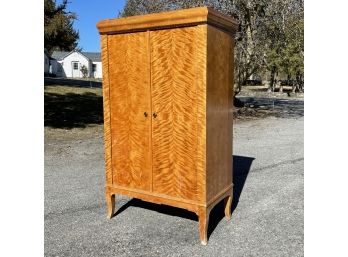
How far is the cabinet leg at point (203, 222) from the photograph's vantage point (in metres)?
3.73

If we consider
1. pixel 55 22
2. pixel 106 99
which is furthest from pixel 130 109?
pixel 55 22

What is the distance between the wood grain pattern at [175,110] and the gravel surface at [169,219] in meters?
0.60

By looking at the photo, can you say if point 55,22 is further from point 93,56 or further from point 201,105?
point 93,56

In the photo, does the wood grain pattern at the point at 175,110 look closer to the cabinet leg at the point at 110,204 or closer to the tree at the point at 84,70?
the cabinet leg at the point at 110,204

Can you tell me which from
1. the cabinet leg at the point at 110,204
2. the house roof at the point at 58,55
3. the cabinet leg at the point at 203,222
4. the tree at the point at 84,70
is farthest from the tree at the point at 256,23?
the house roof at the point at 58,55

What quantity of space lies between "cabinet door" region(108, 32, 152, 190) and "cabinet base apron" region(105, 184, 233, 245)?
0.08 meters

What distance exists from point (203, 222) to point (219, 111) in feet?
4.23

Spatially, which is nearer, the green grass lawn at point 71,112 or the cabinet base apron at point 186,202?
the cabinet base apron at point 186,202

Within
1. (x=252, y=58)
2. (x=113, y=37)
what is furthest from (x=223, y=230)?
(x=252, y=58)

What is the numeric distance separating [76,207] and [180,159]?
197 centimetres

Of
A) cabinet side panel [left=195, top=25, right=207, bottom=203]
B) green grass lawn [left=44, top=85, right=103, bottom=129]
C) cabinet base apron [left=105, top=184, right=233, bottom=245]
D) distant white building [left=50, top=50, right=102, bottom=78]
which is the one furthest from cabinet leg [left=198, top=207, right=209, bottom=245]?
distant white building [left=50, top=50, right=102, bottom=78]

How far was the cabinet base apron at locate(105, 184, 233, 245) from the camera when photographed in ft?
12.3

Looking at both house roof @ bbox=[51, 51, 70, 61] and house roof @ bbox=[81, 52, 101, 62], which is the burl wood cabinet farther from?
house roof @ bbox=[81, 52, 101, 62]

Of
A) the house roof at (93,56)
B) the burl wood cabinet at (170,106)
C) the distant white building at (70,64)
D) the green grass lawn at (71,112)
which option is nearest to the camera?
the burl wood cabinet at (170,106)
